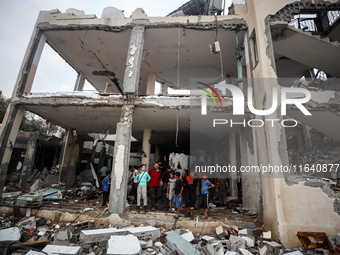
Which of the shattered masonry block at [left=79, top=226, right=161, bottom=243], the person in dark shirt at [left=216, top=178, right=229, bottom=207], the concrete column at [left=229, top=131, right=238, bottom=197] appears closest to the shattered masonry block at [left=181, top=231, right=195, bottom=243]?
the shattered masonry block at [left=79, top=226, right=161, bottom=243]

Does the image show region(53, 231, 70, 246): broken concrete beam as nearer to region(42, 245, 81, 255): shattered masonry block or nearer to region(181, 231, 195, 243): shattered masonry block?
region(42, 245, 81, 255): shattered masonry block

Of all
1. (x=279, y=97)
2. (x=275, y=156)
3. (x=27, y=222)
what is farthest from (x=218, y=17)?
(x=27, y=222)

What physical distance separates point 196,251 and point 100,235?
2.32 metres

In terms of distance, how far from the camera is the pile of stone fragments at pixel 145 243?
3.84 m

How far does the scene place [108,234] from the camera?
4410 millimetres

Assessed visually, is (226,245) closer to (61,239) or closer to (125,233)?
(125,233)

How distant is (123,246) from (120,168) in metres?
2.80

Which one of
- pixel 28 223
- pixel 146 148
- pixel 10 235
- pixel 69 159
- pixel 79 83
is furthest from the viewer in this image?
pixel 69 159

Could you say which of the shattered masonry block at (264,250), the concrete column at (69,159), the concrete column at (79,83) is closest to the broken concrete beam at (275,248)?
the shattered masonry block at (264,250)

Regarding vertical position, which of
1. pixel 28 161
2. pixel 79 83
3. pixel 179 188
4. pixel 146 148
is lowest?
pixel 179 188

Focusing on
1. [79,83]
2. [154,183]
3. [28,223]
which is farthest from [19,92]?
[154,183]

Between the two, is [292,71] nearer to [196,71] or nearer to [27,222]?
[196,71]

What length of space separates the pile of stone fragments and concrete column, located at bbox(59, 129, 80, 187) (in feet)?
21.8

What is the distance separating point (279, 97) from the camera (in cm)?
576
